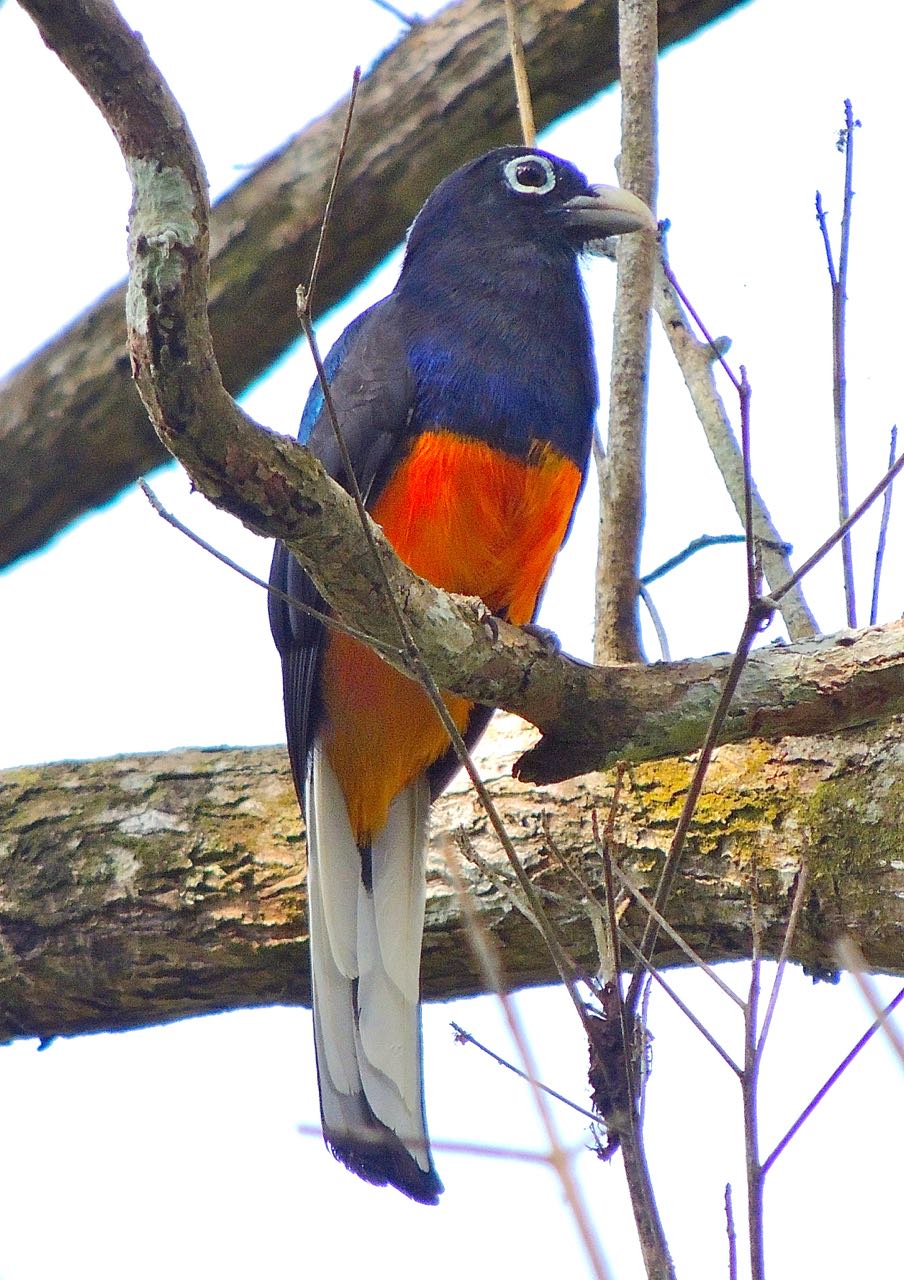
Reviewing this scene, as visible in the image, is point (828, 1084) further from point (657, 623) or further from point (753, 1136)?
point (657, 623)

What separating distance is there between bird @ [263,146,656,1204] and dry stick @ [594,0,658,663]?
0.12 meters

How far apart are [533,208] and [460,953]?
2.33 m

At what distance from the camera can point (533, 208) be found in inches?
193

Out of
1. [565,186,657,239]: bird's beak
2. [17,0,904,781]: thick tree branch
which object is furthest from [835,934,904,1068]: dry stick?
[565,186,657,239]: bird's beak

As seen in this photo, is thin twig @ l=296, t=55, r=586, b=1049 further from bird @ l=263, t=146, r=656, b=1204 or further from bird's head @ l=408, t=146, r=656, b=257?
bird's head @ l=408, t=146, r=656, b=257

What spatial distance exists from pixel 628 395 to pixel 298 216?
1704 mm

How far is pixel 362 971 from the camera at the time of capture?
4.23m

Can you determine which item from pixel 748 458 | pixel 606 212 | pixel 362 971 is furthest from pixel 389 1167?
pixel 606 212

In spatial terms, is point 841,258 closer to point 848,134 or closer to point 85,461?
point 848,134

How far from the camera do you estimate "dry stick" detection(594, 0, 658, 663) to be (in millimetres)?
4219

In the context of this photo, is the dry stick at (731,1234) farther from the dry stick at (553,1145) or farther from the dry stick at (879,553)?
the dry stick at (879,553)

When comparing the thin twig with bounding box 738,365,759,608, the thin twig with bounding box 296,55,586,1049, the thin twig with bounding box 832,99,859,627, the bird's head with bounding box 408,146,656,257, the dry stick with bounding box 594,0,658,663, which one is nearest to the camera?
the thin twig with bounding box 738,365,759,608

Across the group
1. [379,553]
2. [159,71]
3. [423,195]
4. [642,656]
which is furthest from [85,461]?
[159,71]

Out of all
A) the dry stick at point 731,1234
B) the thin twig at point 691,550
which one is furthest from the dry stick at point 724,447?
the dry stick at point 731,1234
